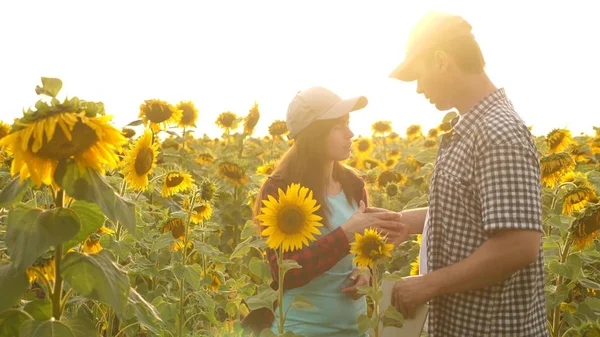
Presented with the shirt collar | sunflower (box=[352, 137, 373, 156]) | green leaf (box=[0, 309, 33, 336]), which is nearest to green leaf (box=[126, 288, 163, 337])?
green leaf (box=[0, 309, 33, 336])

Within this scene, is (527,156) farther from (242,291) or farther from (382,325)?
(242,291)

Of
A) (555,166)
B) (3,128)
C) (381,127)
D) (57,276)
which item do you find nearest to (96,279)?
(57,276)

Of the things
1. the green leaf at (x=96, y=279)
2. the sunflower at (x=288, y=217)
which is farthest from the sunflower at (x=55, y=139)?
the sunflower at (x=288, y=217)

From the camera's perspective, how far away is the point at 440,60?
6.80 ft

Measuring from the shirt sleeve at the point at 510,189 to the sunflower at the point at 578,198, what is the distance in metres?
1.46

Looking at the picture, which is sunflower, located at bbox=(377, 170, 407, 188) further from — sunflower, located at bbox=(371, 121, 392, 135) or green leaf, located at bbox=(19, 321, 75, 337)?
green leaf, located at bbox=(19, 321, 75, 337)

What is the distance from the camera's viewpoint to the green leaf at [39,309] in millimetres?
1660

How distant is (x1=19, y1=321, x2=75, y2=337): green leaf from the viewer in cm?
148

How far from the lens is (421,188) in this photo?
707cm

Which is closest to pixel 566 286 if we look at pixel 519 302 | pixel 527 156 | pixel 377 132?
pixel 519 302

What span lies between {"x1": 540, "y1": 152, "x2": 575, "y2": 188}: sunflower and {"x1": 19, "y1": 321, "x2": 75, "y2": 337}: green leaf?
2904 millimetres

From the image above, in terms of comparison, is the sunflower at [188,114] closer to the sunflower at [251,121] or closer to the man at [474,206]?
the sunflower at [251,121]

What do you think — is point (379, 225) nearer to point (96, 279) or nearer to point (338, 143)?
point (338, 143)

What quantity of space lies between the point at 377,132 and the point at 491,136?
9303mm
